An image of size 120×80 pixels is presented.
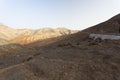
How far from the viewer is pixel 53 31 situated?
91.9m

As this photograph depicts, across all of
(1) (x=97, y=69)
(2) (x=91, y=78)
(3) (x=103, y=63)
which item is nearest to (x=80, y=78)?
(2) (x=91, y=78)

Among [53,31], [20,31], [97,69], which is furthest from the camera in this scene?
[20,31]

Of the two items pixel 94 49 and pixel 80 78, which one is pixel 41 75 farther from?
pixel 94 49

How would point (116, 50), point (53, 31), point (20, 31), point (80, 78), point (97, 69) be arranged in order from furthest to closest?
1. point (20, 31)
2. point (53, 31)
3. point (116, 50)
4. point (97, 69)
5. point (80, 78)

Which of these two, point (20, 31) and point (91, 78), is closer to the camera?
point (91, 78)

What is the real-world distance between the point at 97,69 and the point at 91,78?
104cm

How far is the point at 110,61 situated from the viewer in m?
14.9

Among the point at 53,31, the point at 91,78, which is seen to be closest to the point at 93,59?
the point at 91,78

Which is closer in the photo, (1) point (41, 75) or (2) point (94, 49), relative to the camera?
(1) point (41, 75)

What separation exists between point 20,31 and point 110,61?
104328 mm

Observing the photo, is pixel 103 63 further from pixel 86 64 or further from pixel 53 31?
pixel 53 31

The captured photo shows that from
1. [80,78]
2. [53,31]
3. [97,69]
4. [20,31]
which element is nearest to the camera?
[80,78]

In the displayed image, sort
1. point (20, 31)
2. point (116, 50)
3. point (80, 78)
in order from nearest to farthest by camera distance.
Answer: point (80, 78)
point (116, 50)
point (20, 31)

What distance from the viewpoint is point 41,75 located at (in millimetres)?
12930
